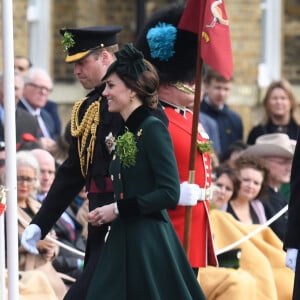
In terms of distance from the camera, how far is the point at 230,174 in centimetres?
1130

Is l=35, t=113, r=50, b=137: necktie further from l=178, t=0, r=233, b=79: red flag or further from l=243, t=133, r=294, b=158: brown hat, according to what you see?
l=178, t=0, r=233, b=79: red flag

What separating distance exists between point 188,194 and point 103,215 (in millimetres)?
954

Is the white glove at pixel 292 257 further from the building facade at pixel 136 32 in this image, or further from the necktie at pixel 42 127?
the building facade at pixel 136 32

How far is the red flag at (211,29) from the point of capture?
8.38 metres

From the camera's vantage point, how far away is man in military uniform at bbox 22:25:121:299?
7.67 m

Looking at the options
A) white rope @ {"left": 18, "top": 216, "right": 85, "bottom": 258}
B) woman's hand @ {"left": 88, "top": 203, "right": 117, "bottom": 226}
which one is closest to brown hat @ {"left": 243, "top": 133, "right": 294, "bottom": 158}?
white rope @ {"left": 18, "top": 216, "right": 85, "bottom": 258}

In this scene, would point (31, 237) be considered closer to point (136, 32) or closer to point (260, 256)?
point (260, 256)

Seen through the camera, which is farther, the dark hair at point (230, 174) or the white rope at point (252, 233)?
the dark hair at point (230, 174)

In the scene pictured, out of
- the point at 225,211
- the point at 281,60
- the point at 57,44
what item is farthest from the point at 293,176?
the point at 281,60

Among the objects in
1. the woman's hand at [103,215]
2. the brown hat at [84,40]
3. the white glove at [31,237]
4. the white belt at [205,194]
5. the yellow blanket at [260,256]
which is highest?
the brown hat at [84,40]

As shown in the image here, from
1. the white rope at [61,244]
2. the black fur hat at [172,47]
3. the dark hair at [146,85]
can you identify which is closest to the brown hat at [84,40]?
the black fur hat at [172,47]

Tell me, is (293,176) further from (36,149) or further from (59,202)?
(36,149)

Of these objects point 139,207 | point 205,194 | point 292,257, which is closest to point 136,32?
point 205,194

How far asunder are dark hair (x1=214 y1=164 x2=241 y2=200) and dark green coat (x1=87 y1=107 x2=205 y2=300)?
3.97 meters
